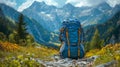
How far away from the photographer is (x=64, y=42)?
19.7 metres

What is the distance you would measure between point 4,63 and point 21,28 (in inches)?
2431

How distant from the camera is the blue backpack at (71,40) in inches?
766

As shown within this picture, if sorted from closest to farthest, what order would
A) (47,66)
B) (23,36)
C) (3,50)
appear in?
(47,66) < (3,50) < (23,36)

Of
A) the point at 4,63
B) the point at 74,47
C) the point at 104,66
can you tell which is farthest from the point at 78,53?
the point at 4,63

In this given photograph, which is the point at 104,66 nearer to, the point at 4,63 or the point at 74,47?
the point at 4,63

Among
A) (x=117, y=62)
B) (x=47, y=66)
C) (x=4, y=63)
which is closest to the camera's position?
(x=4, y=63)

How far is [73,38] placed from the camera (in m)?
19.5

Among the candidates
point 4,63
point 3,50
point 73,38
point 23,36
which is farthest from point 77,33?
point 23,36

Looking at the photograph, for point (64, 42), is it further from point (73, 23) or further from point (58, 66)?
point (58, 66)

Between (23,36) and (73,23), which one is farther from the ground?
(73,23)

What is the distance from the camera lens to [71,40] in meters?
19.5

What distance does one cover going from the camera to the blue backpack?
19.5m

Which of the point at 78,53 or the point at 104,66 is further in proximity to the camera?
the point at 78,53

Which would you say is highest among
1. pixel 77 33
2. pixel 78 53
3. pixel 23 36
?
pixel 77 33
